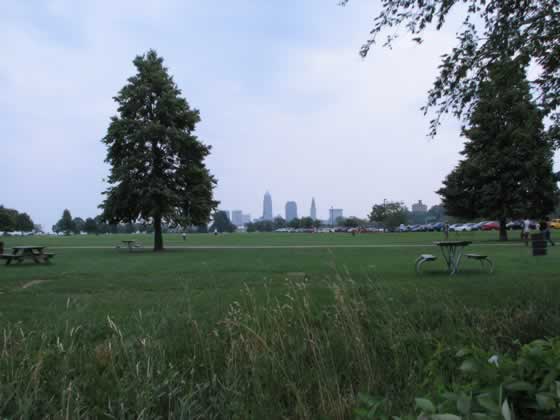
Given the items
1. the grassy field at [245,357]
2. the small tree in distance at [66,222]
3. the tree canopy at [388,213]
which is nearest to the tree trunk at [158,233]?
the grassy field at [245,357]

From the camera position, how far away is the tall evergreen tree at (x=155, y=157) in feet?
84.9

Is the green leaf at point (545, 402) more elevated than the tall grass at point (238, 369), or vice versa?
the green leaf at point (545, 402)

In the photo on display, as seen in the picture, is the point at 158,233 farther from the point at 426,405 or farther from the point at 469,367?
the point at 426,405

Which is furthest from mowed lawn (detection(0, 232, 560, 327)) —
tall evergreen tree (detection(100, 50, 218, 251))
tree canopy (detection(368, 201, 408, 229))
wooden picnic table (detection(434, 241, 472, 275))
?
tree canopy (detection(368, 201, 408, 229))

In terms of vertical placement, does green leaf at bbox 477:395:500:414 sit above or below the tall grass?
above

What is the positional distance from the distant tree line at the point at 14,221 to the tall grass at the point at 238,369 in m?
115

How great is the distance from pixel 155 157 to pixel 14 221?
105428 millimetres

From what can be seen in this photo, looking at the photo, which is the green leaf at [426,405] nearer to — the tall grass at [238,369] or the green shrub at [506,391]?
the green shrub at [506,391]

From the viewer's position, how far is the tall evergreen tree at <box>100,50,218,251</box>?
25.9m

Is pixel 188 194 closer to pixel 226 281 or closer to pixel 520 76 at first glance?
pixel 226 281

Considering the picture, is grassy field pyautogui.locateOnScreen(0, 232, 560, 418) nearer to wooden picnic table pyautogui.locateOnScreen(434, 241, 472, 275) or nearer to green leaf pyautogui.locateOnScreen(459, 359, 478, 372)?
green leaf pyautogui.locateOnScreen(459, 359, 478, 372)

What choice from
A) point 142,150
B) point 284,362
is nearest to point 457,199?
point 142,150

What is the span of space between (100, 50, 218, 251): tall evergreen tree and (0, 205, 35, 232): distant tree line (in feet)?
300

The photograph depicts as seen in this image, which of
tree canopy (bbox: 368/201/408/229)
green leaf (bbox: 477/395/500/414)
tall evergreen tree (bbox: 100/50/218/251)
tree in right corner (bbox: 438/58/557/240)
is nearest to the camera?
green leaf (bbox: 477/395/500/414)
